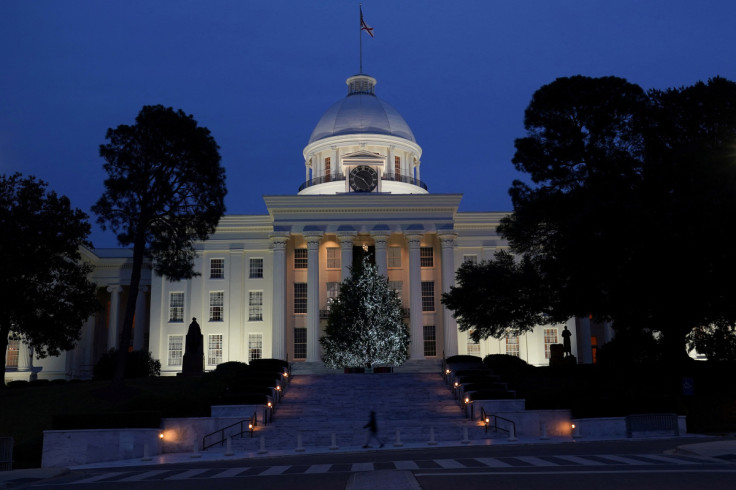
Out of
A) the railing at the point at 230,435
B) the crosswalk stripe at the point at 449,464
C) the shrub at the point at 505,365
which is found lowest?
the railing at the point at 230,435

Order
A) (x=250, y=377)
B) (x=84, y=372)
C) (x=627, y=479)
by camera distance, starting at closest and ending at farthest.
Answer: (x=627, y=479) → (x=250, y=377) → (x=84, y=372)

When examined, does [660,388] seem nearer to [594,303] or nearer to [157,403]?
[594,303]

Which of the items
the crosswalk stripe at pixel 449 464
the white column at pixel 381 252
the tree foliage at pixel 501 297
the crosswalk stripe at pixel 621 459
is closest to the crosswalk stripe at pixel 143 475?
the crosswalk stripe at pixel 449 464

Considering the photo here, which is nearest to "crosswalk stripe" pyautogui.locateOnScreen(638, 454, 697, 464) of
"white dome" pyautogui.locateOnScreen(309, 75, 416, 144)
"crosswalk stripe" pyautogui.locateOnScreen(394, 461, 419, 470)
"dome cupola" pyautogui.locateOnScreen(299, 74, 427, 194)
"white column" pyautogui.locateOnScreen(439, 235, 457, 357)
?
"crosswalk stripe" pyautogui.locateOnScreen(394, 461, 419, 470)

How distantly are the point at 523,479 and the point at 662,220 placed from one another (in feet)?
75.3

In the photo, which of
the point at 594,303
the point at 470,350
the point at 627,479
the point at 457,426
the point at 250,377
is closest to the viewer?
the point at 627,479

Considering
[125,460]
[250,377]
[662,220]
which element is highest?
[662,220]

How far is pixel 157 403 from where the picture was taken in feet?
103

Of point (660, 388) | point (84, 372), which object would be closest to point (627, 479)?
point (660, 388)

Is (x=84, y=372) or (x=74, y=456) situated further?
(x=84, y=372)

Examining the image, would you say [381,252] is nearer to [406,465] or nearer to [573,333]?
[573,333]

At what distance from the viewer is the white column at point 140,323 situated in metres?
63.6

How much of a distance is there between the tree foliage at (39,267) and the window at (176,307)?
685 inches

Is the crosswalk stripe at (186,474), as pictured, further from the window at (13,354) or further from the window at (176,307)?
the window at (13,354)
